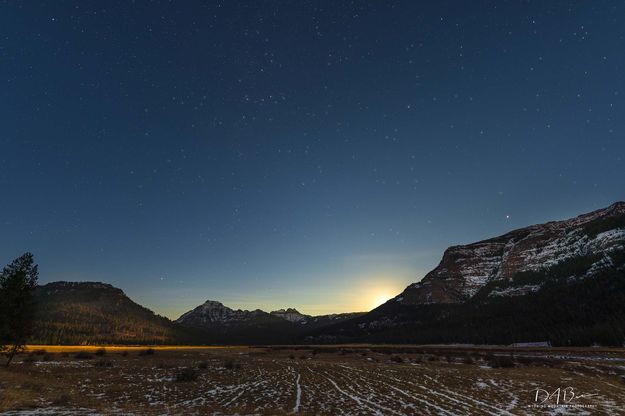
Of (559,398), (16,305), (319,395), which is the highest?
(16,305)

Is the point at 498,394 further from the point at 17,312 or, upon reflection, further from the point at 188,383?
the point at 17,312

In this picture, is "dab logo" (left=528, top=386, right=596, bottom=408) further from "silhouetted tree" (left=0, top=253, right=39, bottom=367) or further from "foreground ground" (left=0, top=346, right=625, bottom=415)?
"silhouetted tree" (left=0, top=253, right=39, bottom=367)

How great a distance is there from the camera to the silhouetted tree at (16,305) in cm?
3616

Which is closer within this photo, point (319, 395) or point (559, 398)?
point (559, 398)

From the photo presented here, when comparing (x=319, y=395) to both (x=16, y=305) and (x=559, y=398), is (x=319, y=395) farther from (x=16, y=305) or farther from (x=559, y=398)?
(x=16, y=305)

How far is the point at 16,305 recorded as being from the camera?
1460 inches

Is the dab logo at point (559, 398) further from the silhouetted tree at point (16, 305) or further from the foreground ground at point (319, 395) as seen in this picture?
the silhouetted tree at point (16, 305)

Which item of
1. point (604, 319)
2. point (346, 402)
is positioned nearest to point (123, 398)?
point (346, 402)

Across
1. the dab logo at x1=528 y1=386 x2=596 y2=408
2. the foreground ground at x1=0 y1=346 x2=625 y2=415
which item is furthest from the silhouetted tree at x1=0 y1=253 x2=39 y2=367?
the dab logo at x1=528 y1=386 x2=596 y2=408

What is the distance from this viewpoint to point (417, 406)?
17969 millimetres

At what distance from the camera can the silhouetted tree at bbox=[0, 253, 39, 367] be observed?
36.2 m

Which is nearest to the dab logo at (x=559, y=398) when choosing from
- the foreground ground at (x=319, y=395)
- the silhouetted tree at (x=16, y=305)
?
the foreground ground at (x=319, y=395)

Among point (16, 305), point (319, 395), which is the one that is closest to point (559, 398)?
point (319, 395)

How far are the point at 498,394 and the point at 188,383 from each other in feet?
72.8
